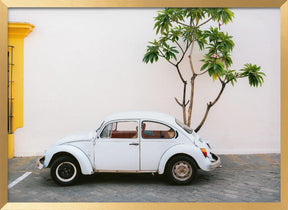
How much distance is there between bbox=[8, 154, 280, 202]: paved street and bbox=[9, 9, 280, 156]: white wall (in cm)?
152

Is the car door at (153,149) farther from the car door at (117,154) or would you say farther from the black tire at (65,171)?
the black tire at (65,171)

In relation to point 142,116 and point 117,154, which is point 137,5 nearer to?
point 142,116

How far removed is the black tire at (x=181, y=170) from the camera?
6082 millimetres

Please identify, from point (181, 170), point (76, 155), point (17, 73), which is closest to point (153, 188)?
point (181, 170)

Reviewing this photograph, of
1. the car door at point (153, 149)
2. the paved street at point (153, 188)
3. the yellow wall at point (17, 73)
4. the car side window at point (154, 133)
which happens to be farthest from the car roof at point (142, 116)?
the yellow wall at point (17, 73)

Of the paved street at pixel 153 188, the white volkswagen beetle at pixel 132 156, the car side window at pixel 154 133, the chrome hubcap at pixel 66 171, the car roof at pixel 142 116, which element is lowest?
the paved street at pixel 153 188

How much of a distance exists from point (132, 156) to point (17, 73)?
14.8 ft

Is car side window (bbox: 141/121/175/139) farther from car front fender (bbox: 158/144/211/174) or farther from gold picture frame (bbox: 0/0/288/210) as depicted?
gold picture frame (bbox: 0/0/288/210)

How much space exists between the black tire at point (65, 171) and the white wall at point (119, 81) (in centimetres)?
267

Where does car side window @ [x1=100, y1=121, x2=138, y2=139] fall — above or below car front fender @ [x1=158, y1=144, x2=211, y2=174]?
above

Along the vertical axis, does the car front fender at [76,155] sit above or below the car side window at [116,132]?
below

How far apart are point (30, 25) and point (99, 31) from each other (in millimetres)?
1858

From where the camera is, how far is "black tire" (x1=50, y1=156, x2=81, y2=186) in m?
6.13

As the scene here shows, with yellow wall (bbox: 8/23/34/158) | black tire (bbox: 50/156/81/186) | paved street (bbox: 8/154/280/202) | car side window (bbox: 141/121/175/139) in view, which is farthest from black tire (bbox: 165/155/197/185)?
yellow wall (bbox: 8/23/34/158)
